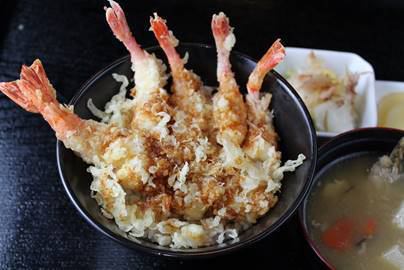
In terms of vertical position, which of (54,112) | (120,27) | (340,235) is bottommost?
(340,235)

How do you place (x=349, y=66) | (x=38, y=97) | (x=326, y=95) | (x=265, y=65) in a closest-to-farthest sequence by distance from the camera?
1. (x=38, y=97)
2. (x=265, y=65)
3. (x=326, y=95)
4. (x=349, y=66)

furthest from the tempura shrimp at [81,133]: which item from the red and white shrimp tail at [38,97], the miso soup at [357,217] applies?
the miso soup at [357,217]

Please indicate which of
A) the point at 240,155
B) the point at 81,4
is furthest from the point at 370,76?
the point at 81,4

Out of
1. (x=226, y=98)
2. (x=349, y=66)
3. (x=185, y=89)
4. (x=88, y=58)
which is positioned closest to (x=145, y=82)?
(x=185, y=89)

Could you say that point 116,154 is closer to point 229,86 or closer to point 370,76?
point 229,86

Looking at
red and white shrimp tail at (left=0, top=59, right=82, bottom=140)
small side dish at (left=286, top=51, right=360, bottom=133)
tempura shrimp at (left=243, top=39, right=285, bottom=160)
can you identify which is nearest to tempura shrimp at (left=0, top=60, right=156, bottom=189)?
red and white shrimp tail at (left=0, top=59, right=82, bottom=140)

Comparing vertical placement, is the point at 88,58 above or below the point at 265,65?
below

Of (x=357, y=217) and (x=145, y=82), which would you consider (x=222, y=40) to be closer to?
(x=145, y=82)
